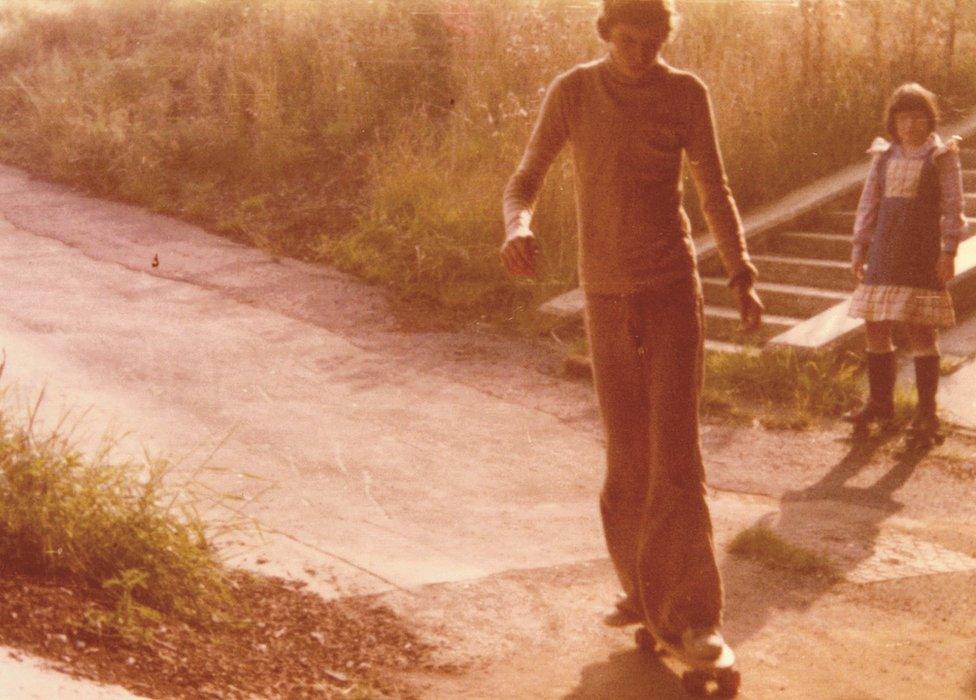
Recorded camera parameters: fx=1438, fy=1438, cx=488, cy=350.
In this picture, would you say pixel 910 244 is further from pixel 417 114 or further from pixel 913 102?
pixel 417 114

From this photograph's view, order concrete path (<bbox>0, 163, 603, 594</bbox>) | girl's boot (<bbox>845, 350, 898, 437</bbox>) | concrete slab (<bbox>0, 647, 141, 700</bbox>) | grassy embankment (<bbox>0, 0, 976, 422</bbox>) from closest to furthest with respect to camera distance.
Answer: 1. concrete slab (<bbox>0, 647, 141, 700</bbox>)
2. concrete path (<bbox>0, 163, 603, 594</bbox>)
3. girl's boot (<bbox>845, 350, 898, 437</bbox>)
4. grassy embankment (<bbox>0, 0, 976, 422</bbox>)

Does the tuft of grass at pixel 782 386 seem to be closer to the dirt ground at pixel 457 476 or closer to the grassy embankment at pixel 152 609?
the dirt ground at pixel 457 476

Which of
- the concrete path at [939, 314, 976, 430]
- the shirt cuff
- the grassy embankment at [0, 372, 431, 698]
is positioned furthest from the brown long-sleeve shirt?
the concrete path at [939, 314, 976, 430]

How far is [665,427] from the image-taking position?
14.6 feet

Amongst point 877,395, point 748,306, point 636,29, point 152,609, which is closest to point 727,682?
point 748,306

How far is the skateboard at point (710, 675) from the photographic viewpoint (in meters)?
4.38

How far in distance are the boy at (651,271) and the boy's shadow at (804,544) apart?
0.74ft

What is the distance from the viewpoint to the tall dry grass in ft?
36.1

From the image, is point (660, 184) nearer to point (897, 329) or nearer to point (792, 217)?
point (897, 329)

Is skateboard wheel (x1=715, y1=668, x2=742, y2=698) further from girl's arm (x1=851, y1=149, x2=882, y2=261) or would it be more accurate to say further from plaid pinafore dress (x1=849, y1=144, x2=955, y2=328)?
girl's arm (x1=851, y1=149, x2=882, y2=261)

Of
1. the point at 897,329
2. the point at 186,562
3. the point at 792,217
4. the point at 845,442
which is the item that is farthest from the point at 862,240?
the point at 186,562

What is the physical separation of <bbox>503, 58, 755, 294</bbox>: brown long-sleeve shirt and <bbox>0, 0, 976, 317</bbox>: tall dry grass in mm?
5646

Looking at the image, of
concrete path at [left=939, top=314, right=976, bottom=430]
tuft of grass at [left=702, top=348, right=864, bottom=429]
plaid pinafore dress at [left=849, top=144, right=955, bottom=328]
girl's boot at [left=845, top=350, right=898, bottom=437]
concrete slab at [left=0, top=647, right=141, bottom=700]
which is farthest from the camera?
tuft of grass at [left=702, top=348, right=864, bottom=429]

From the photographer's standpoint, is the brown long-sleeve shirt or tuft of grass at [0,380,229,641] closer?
the brown long-sleeve shirt
